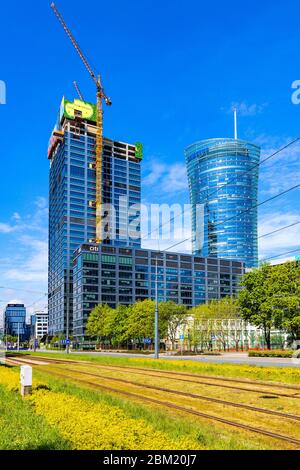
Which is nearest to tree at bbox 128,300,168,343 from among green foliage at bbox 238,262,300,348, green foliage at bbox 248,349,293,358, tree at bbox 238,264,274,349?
tree at bbox 238,264,274,349

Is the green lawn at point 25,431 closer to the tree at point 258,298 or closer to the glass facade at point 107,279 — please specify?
the tree at point 258,298

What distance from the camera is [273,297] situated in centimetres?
6750

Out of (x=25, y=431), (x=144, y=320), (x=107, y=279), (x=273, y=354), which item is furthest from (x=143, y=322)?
(x=25, y=431)

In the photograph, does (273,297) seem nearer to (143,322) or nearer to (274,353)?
(274,353)

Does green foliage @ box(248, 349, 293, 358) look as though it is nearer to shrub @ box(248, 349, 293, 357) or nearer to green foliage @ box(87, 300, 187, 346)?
shrub @ box(248, 349, 293, 357)

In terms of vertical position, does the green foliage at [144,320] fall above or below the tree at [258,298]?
below

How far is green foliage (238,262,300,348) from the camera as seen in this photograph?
65.6 metres

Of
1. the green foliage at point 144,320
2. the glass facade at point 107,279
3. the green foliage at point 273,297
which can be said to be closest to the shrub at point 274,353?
the green foliage at point 273,297

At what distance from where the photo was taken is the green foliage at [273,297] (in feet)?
215

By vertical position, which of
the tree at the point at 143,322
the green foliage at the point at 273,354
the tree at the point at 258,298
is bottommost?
the green foliage at the point at 273,354

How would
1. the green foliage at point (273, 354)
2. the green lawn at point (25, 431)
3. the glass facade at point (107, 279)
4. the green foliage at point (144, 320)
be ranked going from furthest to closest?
the glass facade at point (107, 279)
the green foliage at point (144, 320)
the green foliage at point (273, 354)
the green lawn at point (25, 431)

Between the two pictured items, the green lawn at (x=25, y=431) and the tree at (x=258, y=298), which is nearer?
the green lawn at (x=25, y=431)

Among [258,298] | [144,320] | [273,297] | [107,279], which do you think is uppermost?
[107,279]
